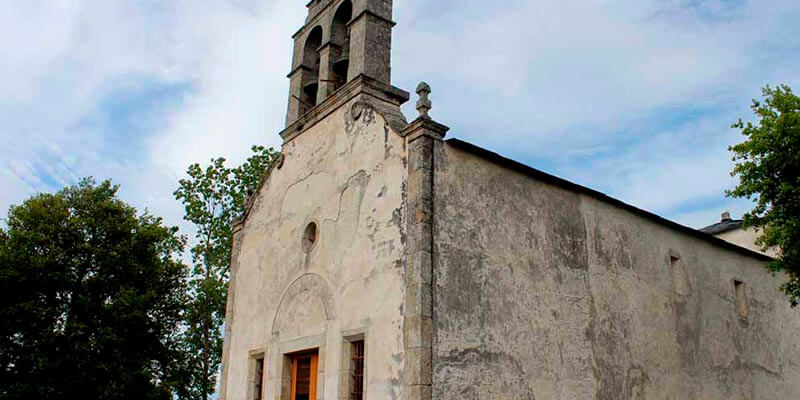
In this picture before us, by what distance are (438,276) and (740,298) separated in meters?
9.29

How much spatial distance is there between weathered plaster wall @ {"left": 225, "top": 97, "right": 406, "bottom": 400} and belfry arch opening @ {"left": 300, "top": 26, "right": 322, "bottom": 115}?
3.39ft

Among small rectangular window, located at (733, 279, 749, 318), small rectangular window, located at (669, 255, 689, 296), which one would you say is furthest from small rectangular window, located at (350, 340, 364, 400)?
small rectangular window, located at (733, 279, 749, 318)

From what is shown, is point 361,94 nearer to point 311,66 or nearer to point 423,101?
point 423,101

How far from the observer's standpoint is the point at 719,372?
13.9 meters

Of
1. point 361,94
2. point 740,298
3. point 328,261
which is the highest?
point 361,94

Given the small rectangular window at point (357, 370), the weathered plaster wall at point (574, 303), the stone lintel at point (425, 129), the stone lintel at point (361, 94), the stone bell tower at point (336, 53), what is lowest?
the small rectangular window at point (357, 370)

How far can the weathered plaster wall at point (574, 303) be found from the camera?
9.79 m

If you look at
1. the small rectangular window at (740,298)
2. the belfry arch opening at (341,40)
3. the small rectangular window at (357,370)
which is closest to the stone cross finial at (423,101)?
the belfry arch opening at (341,40)

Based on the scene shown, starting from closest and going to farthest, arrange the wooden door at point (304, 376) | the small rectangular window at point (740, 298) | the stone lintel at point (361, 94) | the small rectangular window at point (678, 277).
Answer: the wooden door at point (304, 376) < the stone lintel at point (361, 94) < the small rectangular window at point (678, 277) < the small rectangular window at point (740, 298)

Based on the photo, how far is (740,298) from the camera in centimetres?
1548

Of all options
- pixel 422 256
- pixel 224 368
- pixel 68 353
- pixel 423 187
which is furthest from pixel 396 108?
pixel 68 353

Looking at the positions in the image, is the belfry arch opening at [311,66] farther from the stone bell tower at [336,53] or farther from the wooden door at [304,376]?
the wooden door at [304,376]

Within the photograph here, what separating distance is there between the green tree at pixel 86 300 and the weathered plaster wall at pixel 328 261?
27.2 ft

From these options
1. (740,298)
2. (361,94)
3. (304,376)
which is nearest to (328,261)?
(304,376)
